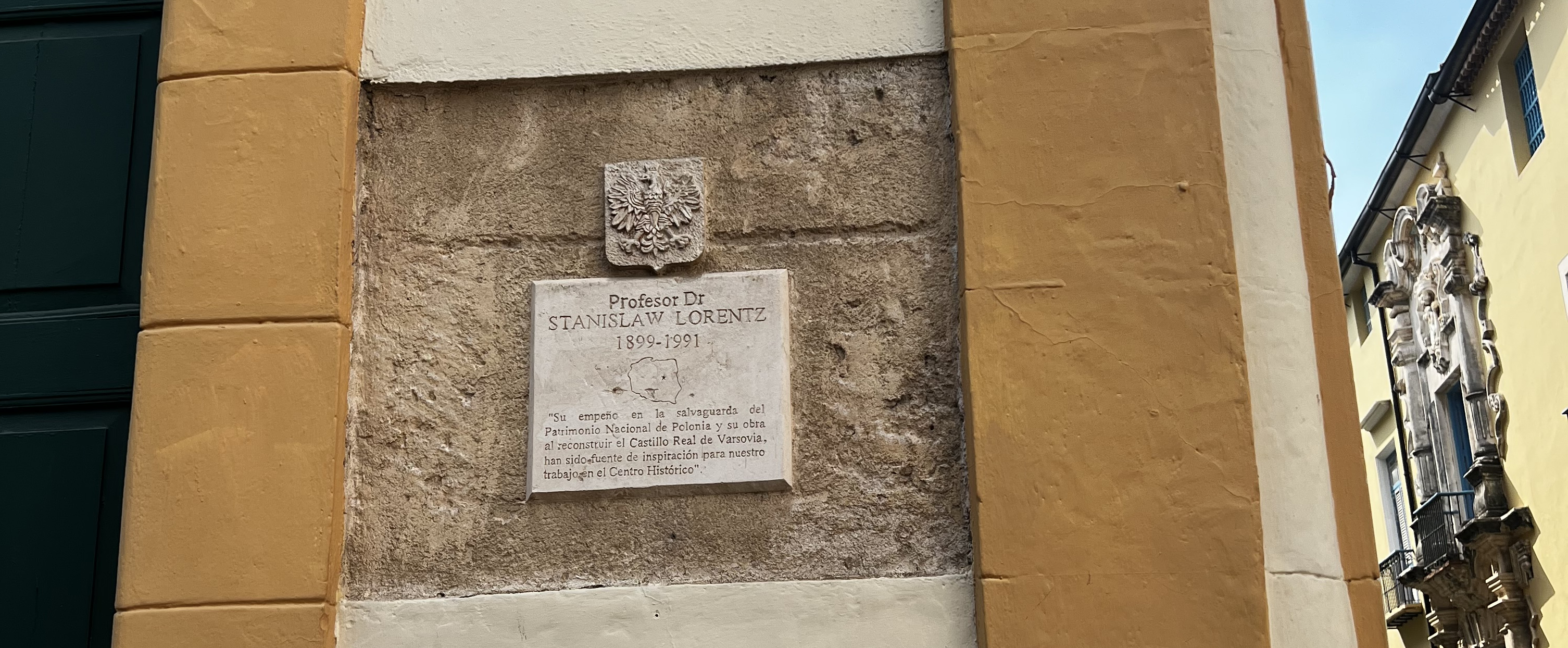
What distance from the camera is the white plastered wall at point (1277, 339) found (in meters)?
3.32

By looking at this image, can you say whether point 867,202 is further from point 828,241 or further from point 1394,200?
point 1394,200

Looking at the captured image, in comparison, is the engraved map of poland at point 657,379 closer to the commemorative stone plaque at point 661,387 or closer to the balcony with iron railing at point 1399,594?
the commemorative stone plaque at point 661,387

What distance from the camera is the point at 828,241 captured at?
364 cm

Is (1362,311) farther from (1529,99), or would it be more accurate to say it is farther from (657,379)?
(657,379)

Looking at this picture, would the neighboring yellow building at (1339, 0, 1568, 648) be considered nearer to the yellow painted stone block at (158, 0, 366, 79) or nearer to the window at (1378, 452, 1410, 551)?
the window at (1378, 452, 1410, 551)

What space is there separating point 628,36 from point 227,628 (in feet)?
5.44

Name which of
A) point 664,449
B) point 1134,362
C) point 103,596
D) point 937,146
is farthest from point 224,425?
point 1134,362

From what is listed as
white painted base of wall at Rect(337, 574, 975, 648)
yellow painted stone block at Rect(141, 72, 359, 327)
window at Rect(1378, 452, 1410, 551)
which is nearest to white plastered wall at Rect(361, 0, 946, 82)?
yellow painted stone block at Rect(141, 72, 359, 327)

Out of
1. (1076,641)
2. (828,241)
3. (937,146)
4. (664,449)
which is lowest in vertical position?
(1076,641)

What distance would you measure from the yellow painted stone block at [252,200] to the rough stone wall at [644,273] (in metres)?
0.12

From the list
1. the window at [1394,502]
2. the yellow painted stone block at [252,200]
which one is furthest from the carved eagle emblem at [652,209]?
the window at [1394,502]

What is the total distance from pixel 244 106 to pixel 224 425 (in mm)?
797

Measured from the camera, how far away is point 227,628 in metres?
3.29

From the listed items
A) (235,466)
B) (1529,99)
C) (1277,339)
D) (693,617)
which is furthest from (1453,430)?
(235,466)
